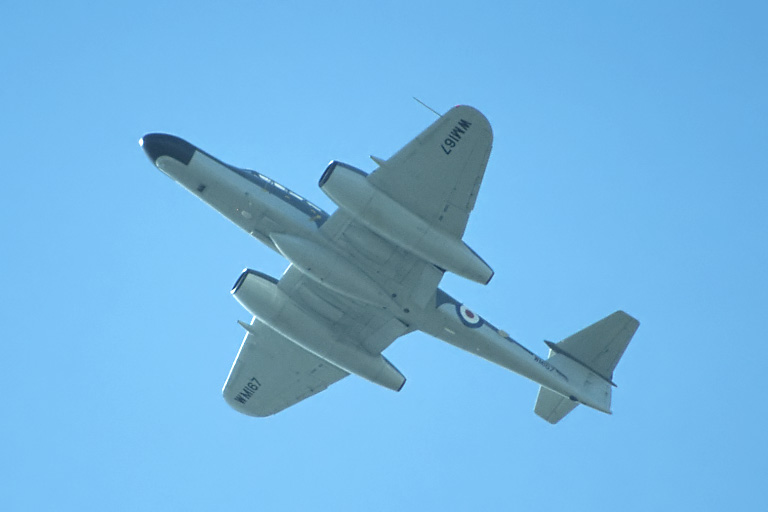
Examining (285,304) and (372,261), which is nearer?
(372,261)

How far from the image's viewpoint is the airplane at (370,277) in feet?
97.7

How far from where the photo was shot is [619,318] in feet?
118

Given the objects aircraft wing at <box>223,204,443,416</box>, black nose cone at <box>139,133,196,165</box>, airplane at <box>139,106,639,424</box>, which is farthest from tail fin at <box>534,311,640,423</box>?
black nose cone at <box>139,133,196,165</box>

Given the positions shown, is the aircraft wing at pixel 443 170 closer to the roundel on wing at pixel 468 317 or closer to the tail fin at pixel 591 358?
the roundel on wing at pixel 468 317

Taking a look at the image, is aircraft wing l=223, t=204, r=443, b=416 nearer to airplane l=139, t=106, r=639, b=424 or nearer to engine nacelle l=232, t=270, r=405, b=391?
airplane l=139, t=106, r=639, b=424

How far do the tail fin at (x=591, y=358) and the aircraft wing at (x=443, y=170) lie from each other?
29.4 feet

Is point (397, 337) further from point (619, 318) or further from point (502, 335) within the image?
point (619, 318)

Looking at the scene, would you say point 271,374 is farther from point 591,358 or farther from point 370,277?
point 591,358

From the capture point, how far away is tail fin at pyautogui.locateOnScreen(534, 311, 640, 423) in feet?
118

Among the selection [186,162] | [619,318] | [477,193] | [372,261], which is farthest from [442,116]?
[619,318]

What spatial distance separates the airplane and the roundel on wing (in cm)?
5

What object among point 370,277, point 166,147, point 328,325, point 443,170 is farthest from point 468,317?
point 166,147

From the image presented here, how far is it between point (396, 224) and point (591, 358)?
1107 cm

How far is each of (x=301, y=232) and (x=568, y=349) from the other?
11.9 m
